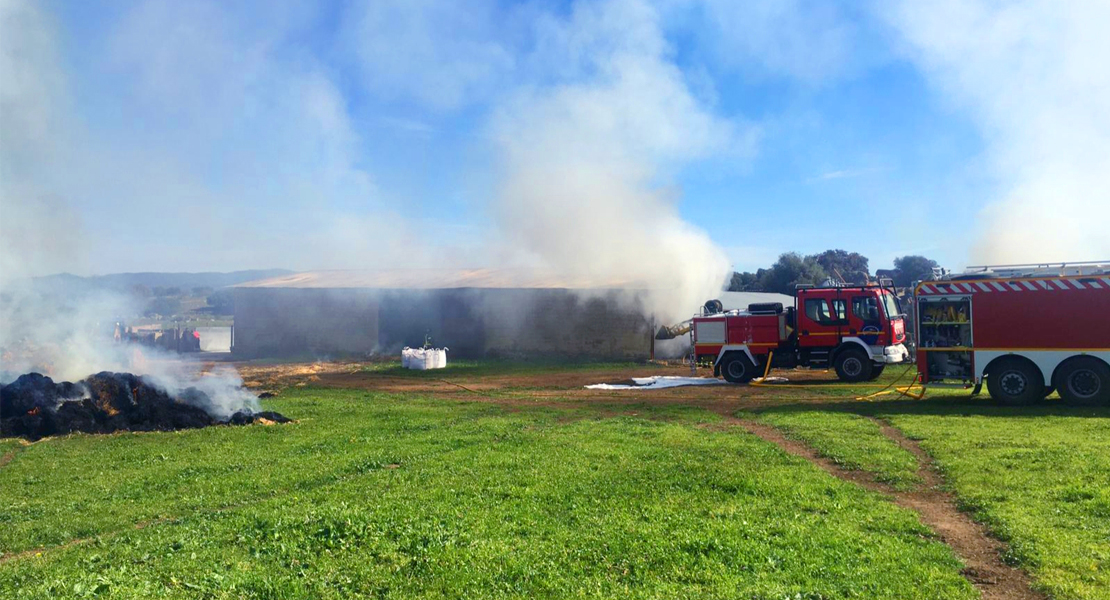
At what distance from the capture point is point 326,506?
8031 millimetres

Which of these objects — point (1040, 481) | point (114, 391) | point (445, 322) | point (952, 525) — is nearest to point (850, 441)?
point (1040, 481)

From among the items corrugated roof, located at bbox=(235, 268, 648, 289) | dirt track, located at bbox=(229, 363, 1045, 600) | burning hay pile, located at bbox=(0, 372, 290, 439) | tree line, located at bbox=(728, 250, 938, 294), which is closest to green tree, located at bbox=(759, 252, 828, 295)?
tree line, located at bbox=(728, 250, 938, 294)

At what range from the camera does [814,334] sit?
74.9 feet

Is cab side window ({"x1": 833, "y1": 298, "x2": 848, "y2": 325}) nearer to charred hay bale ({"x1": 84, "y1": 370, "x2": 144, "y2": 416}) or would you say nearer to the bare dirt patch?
the bare dirt patch

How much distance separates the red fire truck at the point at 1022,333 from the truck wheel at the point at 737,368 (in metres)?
7.15

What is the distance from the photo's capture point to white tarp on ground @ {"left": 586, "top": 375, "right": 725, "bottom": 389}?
2406 centimetres

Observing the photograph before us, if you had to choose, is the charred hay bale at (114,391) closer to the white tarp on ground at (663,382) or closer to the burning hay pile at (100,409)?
the burning hay pile at (100,409)

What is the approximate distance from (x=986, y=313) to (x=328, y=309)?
36.1 m

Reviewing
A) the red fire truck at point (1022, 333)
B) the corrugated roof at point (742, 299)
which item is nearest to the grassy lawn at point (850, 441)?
the red fire truck at point (1022, 333)

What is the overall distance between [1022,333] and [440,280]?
3427 centimetres

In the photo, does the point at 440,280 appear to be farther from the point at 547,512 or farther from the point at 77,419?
the point at 547,512

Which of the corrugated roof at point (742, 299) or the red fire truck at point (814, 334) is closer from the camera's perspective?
the red fire truck at point (814, 334)

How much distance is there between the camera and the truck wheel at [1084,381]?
15.0 m

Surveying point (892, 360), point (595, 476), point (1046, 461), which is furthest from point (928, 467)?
point (892, 360)
